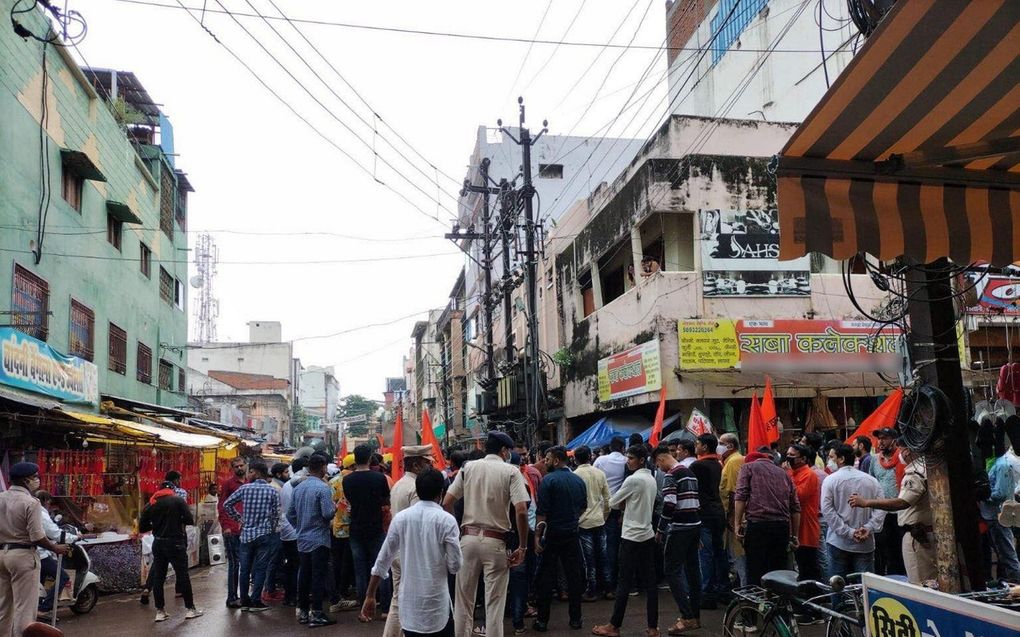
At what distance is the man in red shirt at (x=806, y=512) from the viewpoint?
8.47 m

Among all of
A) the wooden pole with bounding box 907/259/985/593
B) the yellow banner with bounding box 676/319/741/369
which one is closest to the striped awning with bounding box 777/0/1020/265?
the wooden pole with bounding box 907/259/985/593

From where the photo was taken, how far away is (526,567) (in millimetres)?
8930

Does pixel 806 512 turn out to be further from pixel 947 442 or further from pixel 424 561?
pixel 424 561

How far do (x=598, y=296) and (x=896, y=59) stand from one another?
62.7ft

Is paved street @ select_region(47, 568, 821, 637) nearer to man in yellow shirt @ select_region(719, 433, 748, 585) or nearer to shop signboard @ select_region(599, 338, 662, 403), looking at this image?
man in yellow shirt @ select_region(719, 433, 748, 585)

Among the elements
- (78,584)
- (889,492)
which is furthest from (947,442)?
(78,584)

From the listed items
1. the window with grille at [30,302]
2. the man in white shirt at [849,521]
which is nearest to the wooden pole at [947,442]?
the man in white shirt at [849,521]

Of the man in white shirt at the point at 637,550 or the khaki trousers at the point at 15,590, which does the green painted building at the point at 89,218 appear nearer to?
the khaki trousers at the point at 15,590

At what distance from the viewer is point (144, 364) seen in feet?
78.4

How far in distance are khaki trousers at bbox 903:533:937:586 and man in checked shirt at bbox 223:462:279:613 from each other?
6.97m

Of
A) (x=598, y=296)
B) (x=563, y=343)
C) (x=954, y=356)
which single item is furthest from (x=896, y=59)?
(x=563, y=343)

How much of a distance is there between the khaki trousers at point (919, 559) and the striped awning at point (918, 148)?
275 cm

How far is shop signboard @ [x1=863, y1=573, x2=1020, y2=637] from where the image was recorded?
10.1 feet

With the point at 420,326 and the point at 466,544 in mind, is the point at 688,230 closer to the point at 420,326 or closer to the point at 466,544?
the point at 466,544
